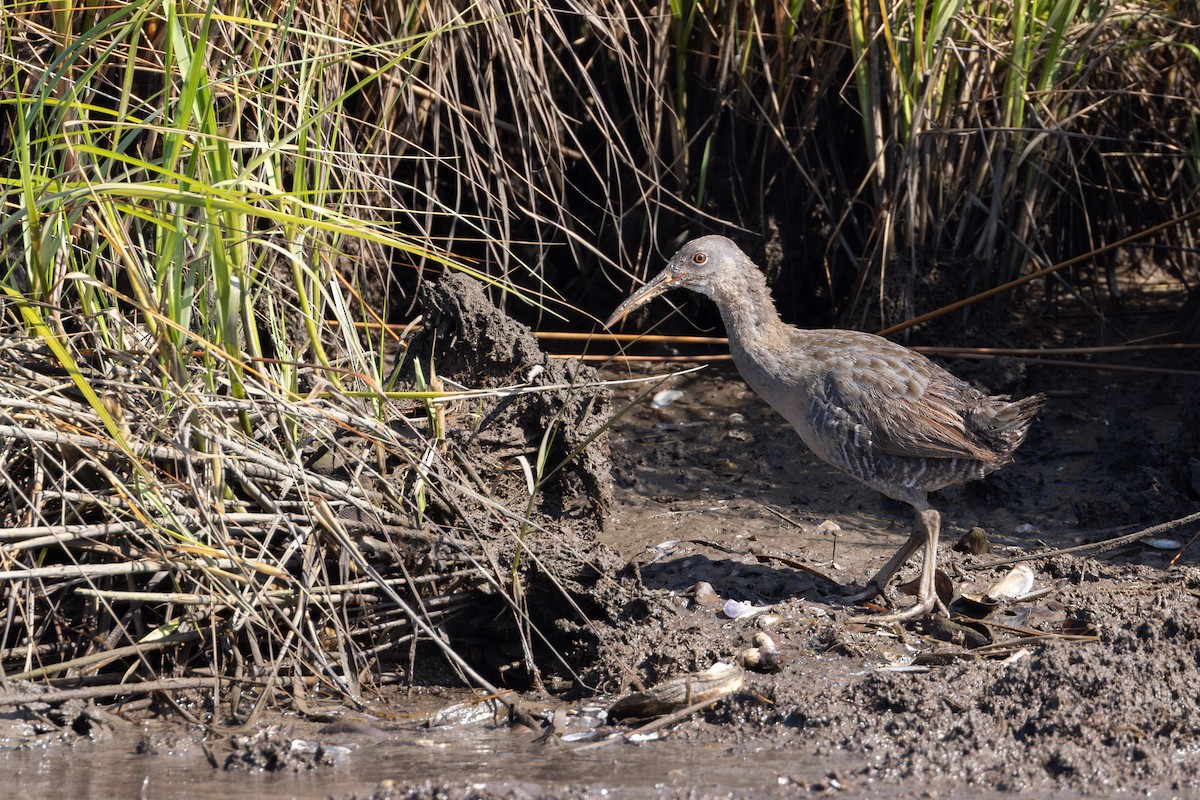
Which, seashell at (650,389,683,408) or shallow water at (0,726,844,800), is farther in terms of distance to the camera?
seashell at (650,389,683,408)

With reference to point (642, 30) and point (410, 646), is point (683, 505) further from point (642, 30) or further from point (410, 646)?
point (642, 30)

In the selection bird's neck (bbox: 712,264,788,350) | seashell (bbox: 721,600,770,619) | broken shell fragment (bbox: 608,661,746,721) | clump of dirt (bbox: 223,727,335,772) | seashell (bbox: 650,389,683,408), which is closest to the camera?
clump of dirt (bbox: 223,727,335,772)

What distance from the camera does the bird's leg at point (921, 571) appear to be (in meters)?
4.28

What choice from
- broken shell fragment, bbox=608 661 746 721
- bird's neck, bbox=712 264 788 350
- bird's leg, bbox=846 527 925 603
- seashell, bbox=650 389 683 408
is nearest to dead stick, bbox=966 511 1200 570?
bird's leg, bbox=846 527 925 603

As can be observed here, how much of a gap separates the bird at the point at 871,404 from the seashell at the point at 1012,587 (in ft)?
0.64

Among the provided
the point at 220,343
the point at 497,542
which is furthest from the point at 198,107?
the point at 497,542

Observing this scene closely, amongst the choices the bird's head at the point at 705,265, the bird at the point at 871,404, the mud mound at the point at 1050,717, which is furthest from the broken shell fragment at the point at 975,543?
the bird's head at the point at 705,265

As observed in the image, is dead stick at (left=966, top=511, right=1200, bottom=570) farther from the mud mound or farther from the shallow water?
the shallow water

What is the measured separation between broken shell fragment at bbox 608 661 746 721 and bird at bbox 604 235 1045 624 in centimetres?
92

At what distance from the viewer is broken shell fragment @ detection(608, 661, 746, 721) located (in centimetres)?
359

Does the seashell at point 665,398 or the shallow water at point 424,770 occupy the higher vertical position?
the seashell at point 665,398

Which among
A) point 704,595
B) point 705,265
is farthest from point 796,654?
point 705,265

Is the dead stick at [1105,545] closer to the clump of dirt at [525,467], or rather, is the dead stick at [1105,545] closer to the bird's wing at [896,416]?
the bird's wing at [896,416]

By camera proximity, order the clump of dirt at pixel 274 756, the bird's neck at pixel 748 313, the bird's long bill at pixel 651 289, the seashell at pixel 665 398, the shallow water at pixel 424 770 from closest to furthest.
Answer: the shallow water at pixel 424 770
the clump of dirt at pixel 274 756
the bird's neck at pixel 748 313
the bird's long bill at pixel 651 289
the seashell at pixel 665 398
